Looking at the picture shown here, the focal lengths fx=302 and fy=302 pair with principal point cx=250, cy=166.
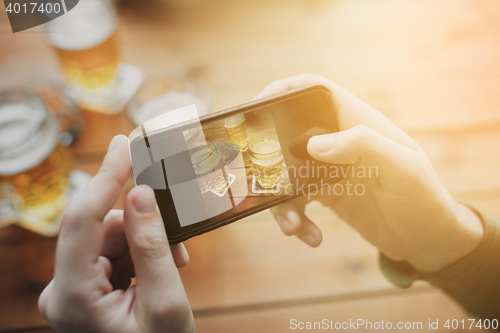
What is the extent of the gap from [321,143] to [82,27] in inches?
18.9

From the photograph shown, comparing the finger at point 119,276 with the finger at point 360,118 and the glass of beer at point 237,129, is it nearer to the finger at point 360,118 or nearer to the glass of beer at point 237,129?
the glass of beer at point 237,129

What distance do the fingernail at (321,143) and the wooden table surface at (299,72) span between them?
0.19m

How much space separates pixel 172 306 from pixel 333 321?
0.31 m

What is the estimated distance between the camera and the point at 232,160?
426mm

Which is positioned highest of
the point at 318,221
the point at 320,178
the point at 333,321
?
the point at 320,178

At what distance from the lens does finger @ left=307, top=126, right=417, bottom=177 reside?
373mm

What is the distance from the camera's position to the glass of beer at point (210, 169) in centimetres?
40

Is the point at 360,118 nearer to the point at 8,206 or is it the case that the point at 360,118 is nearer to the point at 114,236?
the point at 114,236

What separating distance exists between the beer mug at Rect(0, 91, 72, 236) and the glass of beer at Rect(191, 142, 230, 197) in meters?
0.22

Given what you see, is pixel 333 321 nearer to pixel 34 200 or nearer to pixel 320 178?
pixel 320 178

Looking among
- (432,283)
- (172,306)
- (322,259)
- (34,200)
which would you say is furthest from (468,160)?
(34,200)

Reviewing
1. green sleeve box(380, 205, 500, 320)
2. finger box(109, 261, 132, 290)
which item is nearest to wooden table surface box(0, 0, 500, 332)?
green sleeve box(380, 205, 500, 320)

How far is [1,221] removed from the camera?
0.52 metres

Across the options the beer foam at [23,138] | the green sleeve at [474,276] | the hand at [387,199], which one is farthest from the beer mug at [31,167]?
the green sleeve at [474,276]
